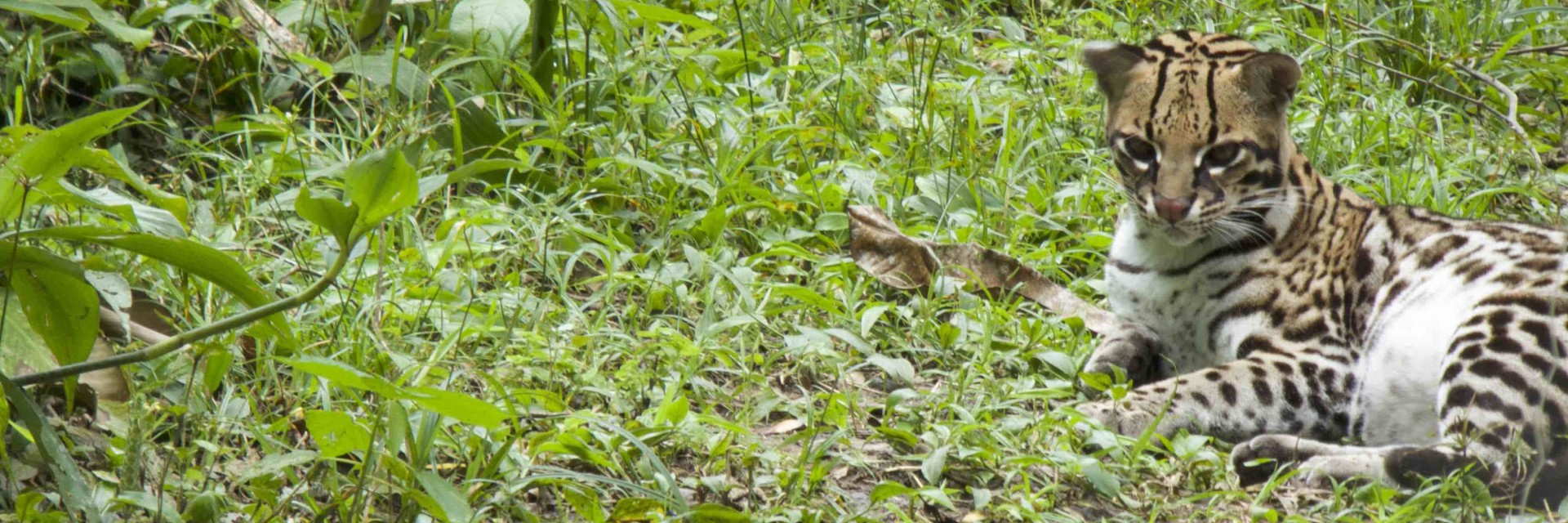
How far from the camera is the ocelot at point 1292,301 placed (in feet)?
14.3

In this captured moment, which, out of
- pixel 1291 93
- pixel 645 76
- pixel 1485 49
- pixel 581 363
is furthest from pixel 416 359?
pixel 1485 49

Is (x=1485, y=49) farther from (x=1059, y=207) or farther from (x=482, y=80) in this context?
(x=482, y=80)

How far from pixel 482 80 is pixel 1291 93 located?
2.94 m

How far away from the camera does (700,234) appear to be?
559cm

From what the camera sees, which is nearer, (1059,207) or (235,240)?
(235,240)

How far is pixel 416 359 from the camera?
164 inches

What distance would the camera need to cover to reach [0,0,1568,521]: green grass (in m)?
3.72

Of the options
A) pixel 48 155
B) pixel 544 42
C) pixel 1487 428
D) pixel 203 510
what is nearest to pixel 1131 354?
pixel 1487 428

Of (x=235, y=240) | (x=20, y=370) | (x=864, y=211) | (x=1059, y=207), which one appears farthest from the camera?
(x=1059, y=207)

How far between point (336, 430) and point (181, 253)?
0.59 m

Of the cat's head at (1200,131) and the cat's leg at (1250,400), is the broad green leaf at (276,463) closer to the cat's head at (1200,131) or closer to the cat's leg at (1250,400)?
the cat's leg at (1250,400)

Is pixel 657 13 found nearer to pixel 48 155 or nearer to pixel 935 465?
pixel 935 465

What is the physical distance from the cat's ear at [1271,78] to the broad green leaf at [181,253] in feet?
10.7

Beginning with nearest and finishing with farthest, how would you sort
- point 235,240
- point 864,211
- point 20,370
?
point 20,370
point 235,240
point 864,211
